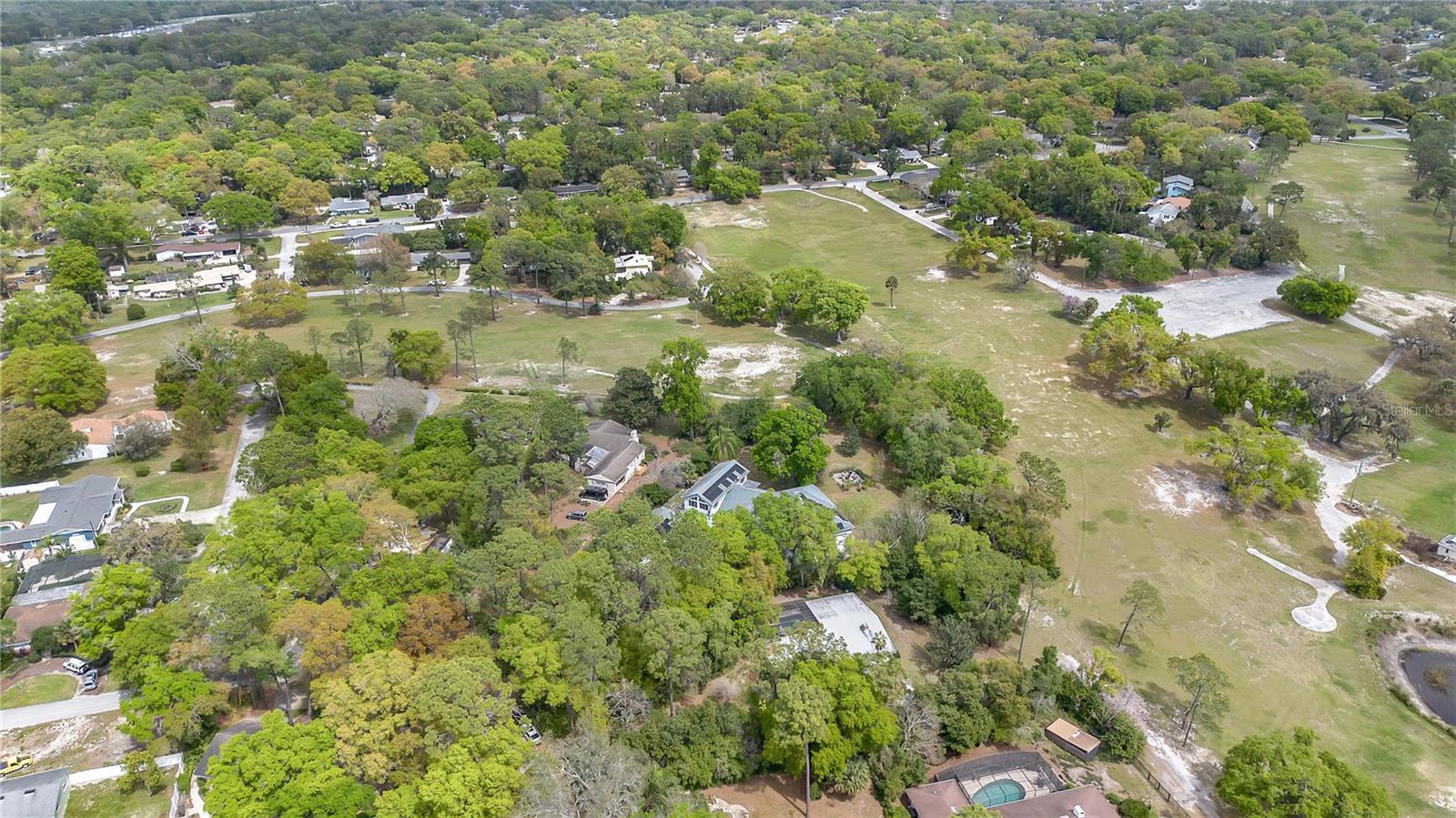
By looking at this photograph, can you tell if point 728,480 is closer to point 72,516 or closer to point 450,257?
point 72,516

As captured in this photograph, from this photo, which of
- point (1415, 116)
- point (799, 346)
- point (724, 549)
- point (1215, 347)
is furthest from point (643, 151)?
point (1415, 116)

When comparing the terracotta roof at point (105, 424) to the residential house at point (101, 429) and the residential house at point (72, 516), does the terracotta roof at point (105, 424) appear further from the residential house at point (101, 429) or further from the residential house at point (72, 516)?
the residential house at point (72, 516)

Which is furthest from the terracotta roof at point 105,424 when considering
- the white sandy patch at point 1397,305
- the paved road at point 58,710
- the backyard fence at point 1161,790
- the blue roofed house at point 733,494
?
the white sandy patch at point 1397,305

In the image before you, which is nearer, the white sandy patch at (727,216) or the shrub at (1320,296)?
the shrub at (1320,296)

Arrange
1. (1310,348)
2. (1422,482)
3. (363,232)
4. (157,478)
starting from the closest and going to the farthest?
(1422,482) → (157,478) → (1310,348) → (363,232)

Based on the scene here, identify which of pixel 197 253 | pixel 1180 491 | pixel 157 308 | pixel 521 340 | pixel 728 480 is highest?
pixel 728 480

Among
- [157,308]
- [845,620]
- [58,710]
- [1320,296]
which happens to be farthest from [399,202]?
[1320,296]
